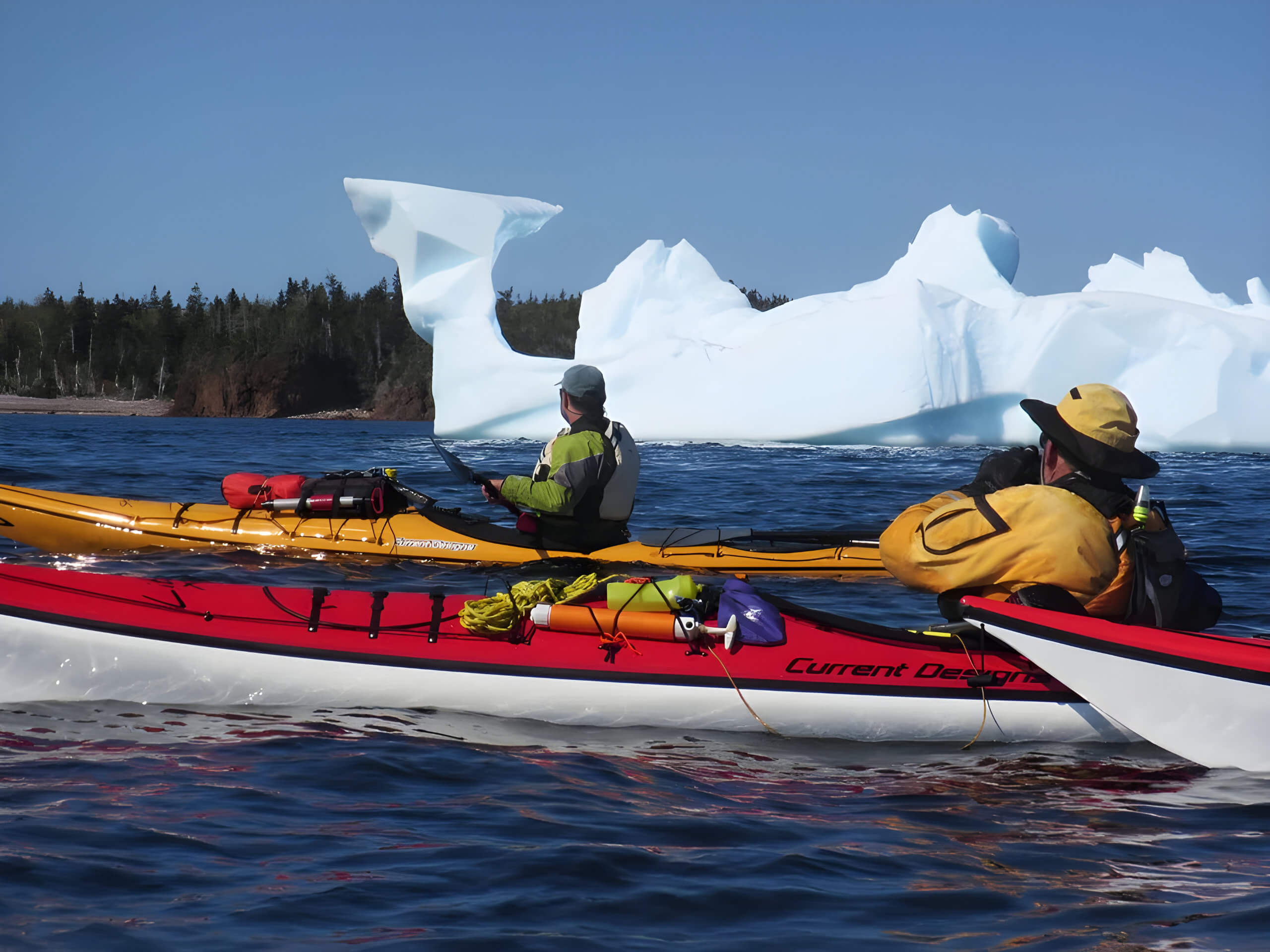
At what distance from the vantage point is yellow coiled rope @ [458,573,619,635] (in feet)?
13.2

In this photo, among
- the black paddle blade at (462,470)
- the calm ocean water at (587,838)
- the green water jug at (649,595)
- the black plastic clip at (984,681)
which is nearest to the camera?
the calm ocean water at (587,838)

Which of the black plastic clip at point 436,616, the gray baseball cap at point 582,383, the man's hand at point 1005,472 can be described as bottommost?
the black plastic clip at point 436,616

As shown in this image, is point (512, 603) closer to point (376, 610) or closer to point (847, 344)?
point (376, 610)

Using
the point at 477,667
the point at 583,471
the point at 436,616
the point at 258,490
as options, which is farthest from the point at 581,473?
the point at 258,490

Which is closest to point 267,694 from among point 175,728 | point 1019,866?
point 175,728

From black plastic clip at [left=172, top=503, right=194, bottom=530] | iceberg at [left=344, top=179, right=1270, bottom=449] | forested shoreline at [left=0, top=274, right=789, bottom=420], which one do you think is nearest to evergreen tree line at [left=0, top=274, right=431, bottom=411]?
forested shoreline at [left=0, top=274, right=789, bottom=420]

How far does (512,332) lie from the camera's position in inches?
2729

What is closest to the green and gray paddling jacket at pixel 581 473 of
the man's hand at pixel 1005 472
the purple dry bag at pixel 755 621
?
the purple dry bag at pixel 755 621

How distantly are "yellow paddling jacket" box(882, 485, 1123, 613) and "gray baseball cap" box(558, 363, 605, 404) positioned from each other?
8.86 ft

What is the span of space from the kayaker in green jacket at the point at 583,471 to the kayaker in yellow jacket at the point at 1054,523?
2.76 meters

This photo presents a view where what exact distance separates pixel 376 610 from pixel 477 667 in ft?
1.56

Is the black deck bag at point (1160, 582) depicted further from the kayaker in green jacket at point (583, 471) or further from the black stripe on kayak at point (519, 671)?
the kayaker in green jacket at point (583, 471)

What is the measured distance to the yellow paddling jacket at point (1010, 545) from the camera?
11.3 feet

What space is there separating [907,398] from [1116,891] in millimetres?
18250
